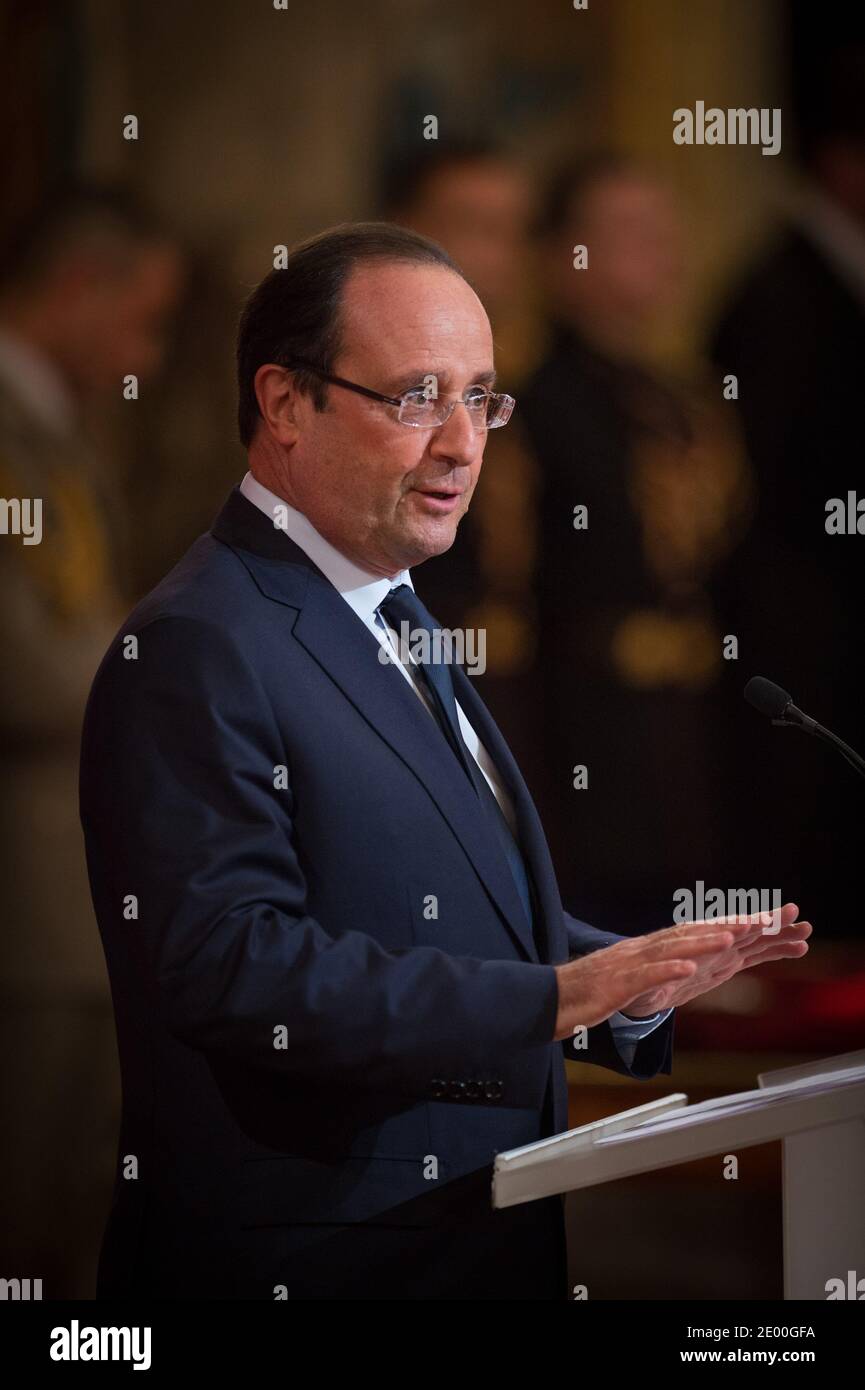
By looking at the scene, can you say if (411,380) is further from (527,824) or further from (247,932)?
(247,932)

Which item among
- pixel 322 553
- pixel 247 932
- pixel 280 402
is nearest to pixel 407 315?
pixel 280 402

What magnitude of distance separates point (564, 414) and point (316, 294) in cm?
200

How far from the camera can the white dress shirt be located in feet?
8.13

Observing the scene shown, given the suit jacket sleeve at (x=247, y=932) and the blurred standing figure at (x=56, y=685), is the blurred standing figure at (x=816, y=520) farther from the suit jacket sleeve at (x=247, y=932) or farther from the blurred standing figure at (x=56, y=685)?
the suit jacket sleeve at (x=247, y=932)

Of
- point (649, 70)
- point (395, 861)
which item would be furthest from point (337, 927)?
point (649, 70)

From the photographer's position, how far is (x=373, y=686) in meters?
2.37

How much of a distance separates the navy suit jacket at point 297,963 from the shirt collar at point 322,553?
3 cm

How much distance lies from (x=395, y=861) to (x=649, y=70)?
274 cm

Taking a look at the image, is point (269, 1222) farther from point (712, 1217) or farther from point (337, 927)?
point (712, 1217)

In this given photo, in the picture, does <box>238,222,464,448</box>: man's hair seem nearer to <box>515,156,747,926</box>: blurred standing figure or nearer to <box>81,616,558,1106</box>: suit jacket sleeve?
<box>81,616,558,1106</box>: suit jacket sleeve

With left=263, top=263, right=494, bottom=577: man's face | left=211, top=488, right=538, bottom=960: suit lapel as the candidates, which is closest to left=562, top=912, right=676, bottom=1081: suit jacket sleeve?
left=211, top=488, right=538, bottom=960: suit lapel

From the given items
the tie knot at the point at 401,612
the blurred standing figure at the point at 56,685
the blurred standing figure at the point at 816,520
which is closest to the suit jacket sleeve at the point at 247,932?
the tie knot at the point at 401,612
